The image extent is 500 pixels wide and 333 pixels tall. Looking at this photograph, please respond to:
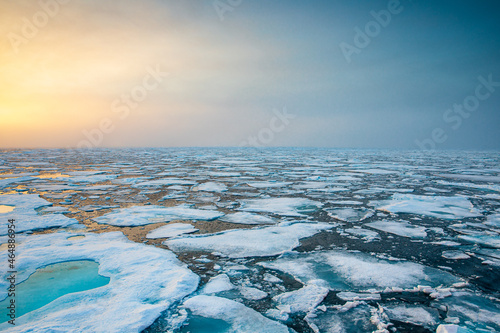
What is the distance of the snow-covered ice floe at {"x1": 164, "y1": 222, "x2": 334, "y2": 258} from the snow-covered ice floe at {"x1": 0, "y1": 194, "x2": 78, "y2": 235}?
71.0 inches

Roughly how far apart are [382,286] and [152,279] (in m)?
1.79

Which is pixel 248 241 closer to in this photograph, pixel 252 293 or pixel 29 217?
pixel 252 293

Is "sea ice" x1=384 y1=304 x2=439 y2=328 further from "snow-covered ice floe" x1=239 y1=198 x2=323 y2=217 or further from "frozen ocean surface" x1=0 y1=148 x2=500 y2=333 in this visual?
"snow-covered ice floe" x1=239 y1=198 x2=323 y2=217

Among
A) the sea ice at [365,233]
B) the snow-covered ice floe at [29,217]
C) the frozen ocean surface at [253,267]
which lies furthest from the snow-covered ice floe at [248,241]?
the snow-covered ice floe at [29,217]

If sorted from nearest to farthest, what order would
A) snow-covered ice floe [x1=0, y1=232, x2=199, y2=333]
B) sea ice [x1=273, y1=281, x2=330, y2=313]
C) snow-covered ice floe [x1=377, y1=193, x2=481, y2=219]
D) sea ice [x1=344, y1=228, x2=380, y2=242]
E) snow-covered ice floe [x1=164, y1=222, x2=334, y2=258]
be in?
snow-covered ice floe [x1=0, y1=232, x2=199, y2=333] < sea ice [x1=273, y1=281, x2=330, y2=313] < snow-covered ice floe [x1=164, y1=222, x2=334, y2=258] < sea ice [x1=344, y1=228, x2=380, y2=242] < snow-covered ice floe [x1=377, y1=193, x2=481, y2=219]

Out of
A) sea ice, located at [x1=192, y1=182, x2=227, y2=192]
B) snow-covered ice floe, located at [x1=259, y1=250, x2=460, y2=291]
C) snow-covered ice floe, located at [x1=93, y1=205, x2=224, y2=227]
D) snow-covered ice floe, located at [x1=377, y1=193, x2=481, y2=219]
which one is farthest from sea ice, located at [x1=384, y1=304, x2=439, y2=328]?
sea ice, located at [x1=192, y1=182, x2=227, y2=192]

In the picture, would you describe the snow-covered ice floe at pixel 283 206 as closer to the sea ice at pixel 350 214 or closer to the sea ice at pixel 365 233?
the sea ice at pixel 350 214

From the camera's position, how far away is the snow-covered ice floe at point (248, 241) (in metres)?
2.65

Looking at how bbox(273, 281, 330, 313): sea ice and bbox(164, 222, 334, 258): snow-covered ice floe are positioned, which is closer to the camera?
bbox(273, 281, 330, 313): sea ice

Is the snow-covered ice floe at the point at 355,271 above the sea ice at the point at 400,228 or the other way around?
above

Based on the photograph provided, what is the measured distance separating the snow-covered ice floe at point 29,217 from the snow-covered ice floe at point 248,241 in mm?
1804

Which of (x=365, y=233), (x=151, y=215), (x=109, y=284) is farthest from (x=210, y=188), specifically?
(x=109, y=284)

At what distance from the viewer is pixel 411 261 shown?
7.95ft

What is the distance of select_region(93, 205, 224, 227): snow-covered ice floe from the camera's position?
3.64 meters
